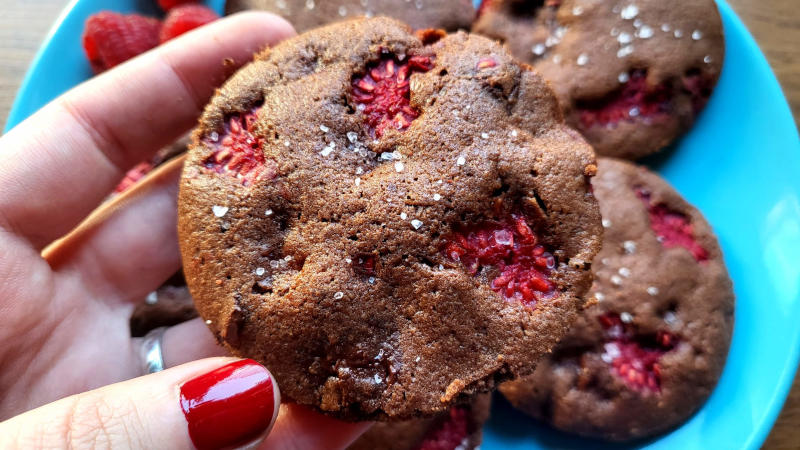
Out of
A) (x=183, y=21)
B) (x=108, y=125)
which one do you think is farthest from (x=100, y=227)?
(x=183, y=21)

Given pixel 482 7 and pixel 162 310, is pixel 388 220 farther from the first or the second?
pixel 482 7

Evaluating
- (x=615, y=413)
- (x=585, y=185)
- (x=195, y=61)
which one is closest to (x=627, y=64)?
(x=585, y=185)

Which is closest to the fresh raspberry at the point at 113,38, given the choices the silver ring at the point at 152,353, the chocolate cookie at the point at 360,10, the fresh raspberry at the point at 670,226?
the chocolate cookie at the point at 360,10

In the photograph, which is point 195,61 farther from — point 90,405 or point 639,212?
point 639,212

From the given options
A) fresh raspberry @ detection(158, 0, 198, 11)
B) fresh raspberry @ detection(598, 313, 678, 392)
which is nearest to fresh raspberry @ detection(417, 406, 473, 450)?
fresh raspberry @ detection(598, 313, 678, 392)

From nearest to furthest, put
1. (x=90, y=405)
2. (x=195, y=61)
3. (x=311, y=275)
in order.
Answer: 1. (x=90, y=405)
2. (x=311, y=275)
3. (x=195, y=61)
